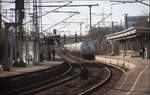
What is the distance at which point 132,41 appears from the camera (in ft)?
180

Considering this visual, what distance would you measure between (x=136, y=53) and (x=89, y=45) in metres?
9.82

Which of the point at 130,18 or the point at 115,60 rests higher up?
the point at 130,18

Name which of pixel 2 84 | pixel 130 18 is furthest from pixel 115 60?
pixel 130 18

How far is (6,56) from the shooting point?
84.3ft

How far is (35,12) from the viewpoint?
37000mm

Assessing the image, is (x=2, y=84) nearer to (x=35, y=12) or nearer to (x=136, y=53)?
(x=35, y=12)

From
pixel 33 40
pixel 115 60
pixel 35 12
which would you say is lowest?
pixel 115 60

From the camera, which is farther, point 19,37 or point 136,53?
point 136,53

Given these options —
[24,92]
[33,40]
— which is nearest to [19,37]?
[33,40]

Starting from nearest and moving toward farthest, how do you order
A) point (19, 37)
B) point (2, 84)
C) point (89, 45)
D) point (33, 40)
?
1. point (2, 84)
2. point (19, 37)
3. point (33, 40)
4. point (89, 45)

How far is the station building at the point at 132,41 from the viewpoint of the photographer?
4281cm

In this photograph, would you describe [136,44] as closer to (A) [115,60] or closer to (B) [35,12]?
(A) [115,60]

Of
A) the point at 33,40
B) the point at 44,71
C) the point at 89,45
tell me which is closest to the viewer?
the point at 44,71

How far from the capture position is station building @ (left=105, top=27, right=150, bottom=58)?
42812 millimetres
